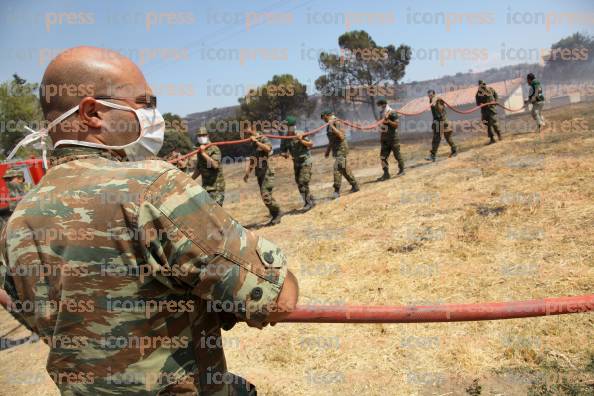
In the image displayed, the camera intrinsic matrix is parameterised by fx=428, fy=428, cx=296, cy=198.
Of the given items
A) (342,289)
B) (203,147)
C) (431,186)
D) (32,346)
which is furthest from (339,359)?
(431,186)

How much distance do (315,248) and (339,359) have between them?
2927 mm

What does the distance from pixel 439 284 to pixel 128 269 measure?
3.90 m

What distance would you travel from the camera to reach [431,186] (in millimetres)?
8289

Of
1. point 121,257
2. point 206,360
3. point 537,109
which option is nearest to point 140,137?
point 121,257

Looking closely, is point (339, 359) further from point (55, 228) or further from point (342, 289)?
point (55, 228)

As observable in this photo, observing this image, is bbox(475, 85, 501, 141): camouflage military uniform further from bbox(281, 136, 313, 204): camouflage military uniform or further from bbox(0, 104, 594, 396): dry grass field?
bbox(281, 136, 313, 204): camouflage military uniform

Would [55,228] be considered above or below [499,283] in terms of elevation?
above

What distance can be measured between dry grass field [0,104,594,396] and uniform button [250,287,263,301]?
7.66ft

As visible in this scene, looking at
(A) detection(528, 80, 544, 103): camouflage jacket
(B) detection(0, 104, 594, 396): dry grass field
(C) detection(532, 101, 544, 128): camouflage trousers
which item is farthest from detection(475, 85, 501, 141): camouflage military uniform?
(B) detection(0, 104, 594, 396): dry grass field

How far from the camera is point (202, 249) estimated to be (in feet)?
3.34

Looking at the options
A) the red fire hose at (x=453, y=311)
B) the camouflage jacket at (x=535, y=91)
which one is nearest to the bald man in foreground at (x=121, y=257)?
the red fire hose at (x=453, y=311)

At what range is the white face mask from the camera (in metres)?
1.17

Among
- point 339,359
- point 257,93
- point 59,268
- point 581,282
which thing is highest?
point 257,93

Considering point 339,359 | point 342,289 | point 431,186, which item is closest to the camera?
point 339,359
